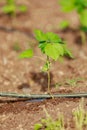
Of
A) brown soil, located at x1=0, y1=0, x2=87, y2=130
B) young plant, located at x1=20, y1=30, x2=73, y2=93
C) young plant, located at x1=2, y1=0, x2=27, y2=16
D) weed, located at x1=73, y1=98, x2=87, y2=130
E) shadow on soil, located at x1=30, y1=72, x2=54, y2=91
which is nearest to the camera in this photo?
weed, located at x1=73, y1=98, x2=87, y2=130

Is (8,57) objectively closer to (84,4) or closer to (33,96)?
(84,4)

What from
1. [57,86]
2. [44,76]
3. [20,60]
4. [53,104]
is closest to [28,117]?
[53,104]

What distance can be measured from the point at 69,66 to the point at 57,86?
88 centimetres

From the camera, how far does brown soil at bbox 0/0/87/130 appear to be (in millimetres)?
3445

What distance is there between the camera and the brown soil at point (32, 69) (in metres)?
3.45

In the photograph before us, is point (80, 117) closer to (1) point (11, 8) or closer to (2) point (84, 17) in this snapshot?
(2) point (84, 17)

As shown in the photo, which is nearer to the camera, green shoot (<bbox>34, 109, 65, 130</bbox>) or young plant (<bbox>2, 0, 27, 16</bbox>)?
green shoot (<bbox>34, 109, 65, 130</bbox>)

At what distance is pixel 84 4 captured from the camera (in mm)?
4766

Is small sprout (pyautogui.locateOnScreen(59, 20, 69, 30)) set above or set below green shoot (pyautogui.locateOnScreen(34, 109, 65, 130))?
above

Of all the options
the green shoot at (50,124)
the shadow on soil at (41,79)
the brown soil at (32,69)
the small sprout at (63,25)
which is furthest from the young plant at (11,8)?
the green shoot at (50,124)

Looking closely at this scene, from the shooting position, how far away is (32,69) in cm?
475

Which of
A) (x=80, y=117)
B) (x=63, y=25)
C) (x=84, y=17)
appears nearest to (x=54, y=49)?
(x=80, y=117)

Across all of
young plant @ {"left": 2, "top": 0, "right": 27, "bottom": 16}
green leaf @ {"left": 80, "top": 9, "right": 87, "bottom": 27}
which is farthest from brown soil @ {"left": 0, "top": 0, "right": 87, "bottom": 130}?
green leaf @ {"left": 80, "top": 9, "right": 87, "bottom": 27}

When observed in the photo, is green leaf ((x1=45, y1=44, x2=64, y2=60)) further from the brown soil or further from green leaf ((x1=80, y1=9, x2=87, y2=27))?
green leaf ((x1=80, y1=9, x2=87, y2=27))
